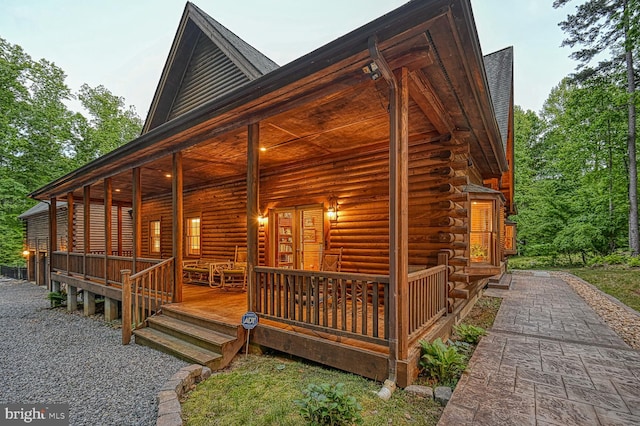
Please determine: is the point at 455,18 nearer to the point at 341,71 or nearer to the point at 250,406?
the point at 341,71

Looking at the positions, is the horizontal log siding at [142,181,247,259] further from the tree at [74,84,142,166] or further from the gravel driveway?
the tree at [74,84,142,166]

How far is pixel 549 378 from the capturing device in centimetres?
319

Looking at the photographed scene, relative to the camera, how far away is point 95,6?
888 inches

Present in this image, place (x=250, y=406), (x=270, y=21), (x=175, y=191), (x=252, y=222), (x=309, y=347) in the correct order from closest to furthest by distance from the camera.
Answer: (x=250, y=406)
(x=309, y=347)
(x=252, y=222)
(x=175, y=191)
(x=270, y=21)

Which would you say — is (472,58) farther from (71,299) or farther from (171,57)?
(71,299)

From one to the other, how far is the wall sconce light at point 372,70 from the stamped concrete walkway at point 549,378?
3138 millimetres

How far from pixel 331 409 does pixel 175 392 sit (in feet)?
5.63

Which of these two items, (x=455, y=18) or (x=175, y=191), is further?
(x=175, y=191)

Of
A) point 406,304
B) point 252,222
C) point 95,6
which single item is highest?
point 95,6

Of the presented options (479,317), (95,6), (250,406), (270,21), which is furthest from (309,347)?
(270,21)

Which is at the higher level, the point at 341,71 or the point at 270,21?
the point at 270,21

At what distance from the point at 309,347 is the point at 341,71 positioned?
3.26 meters

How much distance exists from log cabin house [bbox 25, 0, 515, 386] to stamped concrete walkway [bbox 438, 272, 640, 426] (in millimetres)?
644

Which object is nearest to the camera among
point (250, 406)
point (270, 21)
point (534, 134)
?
point (250, 406)
